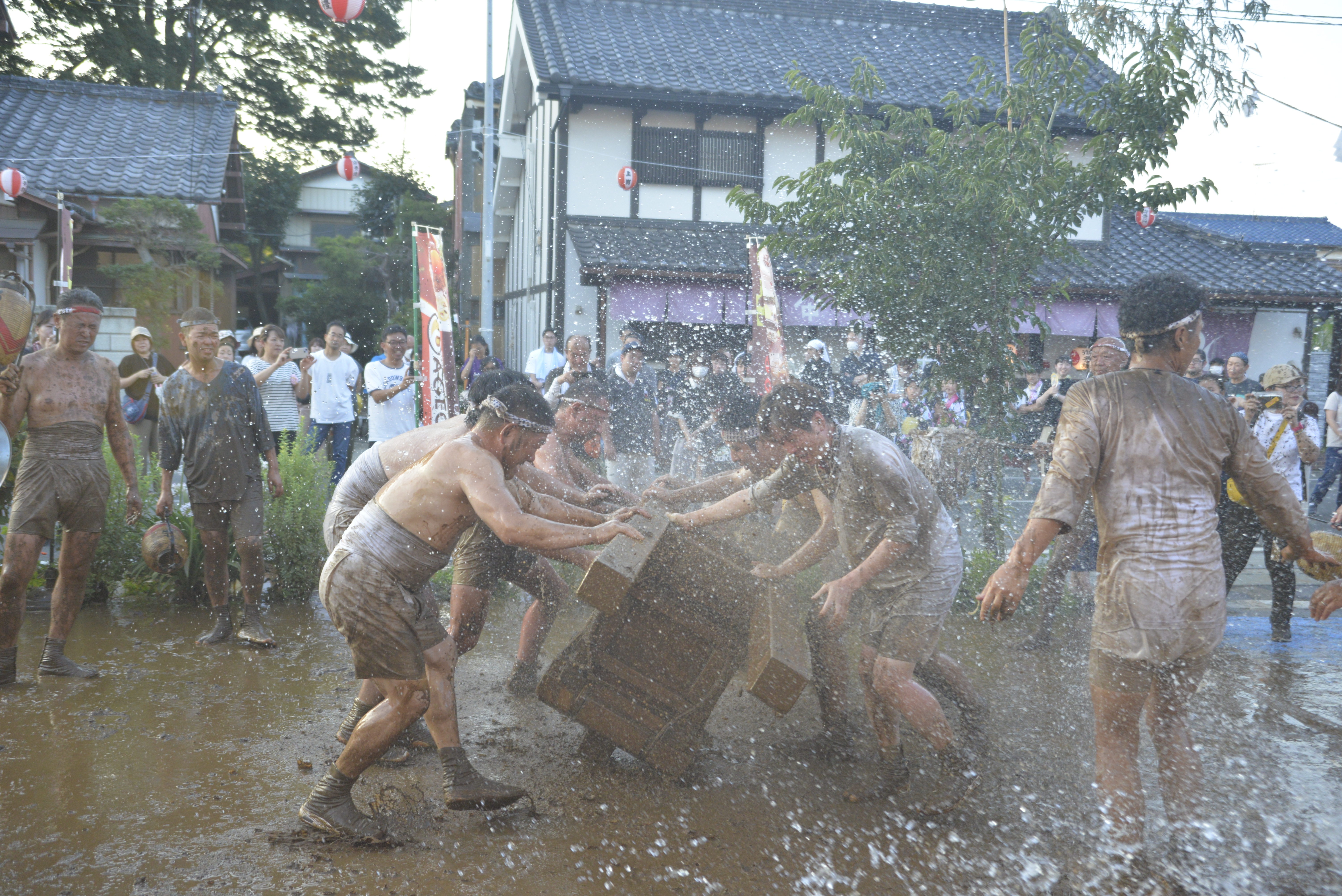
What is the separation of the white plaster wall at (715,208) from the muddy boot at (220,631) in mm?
12088

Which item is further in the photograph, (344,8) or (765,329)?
(765,329)

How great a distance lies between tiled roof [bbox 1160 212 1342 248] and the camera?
3008 centimetres

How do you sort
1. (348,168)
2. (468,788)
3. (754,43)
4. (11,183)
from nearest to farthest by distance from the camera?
(468,788) → (11,183) → (348,168) → (754,43)

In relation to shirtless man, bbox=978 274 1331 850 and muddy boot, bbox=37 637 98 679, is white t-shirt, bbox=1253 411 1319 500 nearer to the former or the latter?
shirtless man, bbox=978 274 1331 850

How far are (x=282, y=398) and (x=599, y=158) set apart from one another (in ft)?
27.6

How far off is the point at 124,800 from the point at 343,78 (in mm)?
27536

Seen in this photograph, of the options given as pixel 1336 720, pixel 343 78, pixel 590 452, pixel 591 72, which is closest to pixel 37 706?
pixel 590 452

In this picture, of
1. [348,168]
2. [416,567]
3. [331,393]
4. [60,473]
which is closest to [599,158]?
[348,168]

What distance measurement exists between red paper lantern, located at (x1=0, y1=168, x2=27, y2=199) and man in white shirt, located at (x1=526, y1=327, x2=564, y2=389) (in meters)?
6.47

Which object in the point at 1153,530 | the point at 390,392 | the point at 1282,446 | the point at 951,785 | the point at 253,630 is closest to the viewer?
the point at 1153,530

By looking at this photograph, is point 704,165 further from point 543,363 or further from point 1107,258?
point 1107,258

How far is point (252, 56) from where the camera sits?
2652 centimetres

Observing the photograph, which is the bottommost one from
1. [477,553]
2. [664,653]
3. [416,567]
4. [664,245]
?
[664,653]

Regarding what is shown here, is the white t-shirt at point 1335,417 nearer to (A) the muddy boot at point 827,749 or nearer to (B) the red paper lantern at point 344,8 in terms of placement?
(A) the muddy boot at point 827,749
